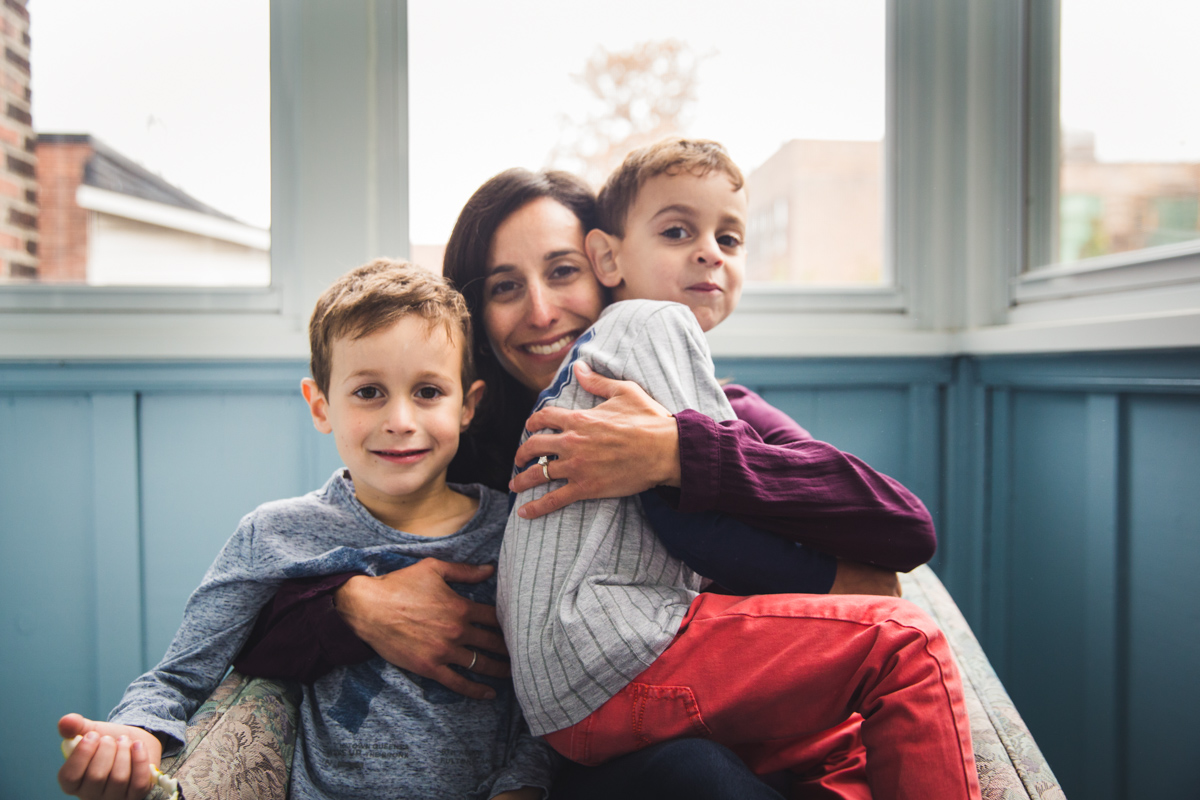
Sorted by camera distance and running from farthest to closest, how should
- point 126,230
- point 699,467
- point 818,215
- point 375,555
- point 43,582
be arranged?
point 818,215, point 126,230, point 43,582, point 375,555, point 699,467

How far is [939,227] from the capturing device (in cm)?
184

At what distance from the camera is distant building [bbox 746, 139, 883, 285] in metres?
1.87

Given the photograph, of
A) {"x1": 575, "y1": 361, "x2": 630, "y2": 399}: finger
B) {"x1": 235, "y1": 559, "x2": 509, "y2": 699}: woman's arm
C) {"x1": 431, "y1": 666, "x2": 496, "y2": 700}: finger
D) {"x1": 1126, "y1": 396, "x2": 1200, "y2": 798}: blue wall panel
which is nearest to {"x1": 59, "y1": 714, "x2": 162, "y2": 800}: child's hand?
{"x1": 235, "y1": 559, "x2": 509, "y2": 699}: woman's arm

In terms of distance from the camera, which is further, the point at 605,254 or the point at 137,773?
the point at 605,254

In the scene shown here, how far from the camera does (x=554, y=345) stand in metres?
1.26

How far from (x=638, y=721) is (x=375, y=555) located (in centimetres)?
50

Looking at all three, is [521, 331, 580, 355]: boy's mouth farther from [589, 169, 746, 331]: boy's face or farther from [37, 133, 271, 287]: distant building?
[37, 133, 271, 287]: distant building

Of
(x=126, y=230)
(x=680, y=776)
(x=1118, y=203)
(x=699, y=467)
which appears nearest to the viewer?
(x=680, y=776)

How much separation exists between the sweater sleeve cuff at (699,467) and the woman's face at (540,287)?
0.45 meters

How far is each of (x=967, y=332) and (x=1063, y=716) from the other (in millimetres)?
922

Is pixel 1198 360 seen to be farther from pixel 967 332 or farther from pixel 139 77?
pixel 139 77

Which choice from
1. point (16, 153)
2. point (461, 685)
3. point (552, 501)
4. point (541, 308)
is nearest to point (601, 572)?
point (552, 501)

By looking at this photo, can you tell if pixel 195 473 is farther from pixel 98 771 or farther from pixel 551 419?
pixel 551 419

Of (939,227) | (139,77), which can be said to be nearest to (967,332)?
(939,227)
